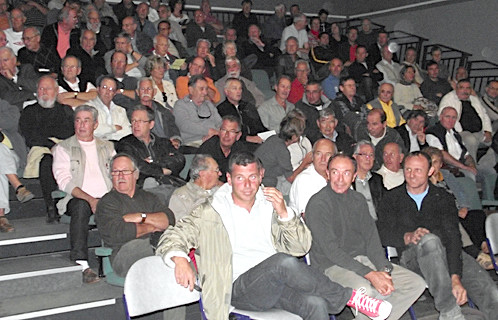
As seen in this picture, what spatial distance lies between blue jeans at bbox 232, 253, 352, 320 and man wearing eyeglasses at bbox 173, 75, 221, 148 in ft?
7.97

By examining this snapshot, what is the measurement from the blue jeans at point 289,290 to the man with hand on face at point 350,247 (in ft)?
0.95

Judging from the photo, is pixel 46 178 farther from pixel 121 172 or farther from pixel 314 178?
pixel 314 178

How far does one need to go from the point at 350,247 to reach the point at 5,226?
2269 millimetres

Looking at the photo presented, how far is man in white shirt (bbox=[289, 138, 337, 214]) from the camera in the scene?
13.9 ft

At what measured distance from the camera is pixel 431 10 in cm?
1151

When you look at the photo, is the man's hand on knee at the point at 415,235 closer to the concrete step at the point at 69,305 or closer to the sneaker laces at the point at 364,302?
the sneaker laces at the point at 364,302

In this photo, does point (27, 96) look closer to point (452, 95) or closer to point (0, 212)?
point (0, 212)

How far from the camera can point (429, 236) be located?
11.9 ft

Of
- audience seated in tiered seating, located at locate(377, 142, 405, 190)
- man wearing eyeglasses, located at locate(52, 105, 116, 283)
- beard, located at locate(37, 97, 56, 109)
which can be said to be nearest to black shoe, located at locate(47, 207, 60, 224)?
man wearing eyeglasses, located at locate(52, 105, 116, 283)

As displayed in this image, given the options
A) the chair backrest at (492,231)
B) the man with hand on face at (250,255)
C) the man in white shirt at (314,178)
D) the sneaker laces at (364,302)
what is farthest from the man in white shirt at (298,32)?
the sneaker laces at (364,302)

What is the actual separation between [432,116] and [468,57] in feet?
12.6

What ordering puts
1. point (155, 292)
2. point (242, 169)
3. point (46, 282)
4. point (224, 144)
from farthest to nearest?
point (224, 144)
point (46, 282)
point (242, 169)
point (155, 292)

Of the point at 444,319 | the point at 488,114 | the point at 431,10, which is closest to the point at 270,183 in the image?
the point at 444,319

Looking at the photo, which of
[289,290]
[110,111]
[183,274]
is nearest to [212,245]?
[183,274]
